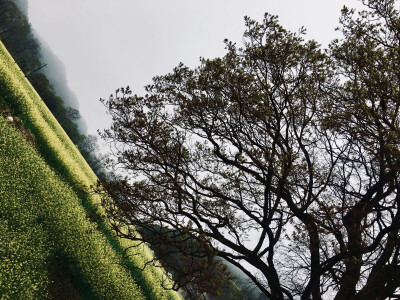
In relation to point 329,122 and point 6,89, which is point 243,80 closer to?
point 329,122

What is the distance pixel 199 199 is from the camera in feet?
35.8

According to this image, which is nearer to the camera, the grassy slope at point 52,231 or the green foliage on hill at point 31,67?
the grassy slope at point 52,231

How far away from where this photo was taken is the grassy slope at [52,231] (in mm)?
11850

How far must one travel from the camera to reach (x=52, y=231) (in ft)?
47.5

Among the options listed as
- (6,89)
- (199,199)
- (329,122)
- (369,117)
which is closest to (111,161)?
(199,199)

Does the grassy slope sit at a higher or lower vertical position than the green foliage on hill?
lower

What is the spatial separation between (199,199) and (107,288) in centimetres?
931

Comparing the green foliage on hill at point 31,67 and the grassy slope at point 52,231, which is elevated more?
the green foliage on hill at point 31,67

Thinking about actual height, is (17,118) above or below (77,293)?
above

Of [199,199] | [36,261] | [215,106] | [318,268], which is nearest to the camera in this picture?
[318,268]

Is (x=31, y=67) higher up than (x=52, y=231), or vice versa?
(x=31, y=67)

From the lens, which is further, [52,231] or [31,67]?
[31,67]

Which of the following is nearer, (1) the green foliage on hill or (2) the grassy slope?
(2) the grassy slope

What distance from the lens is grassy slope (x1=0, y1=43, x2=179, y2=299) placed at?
11.9m
